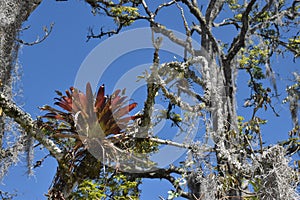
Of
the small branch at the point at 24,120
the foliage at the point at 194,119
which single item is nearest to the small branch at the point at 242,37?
the foliage at the point at 194,119

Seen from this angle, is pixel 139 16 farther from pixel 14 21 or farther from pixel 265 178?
pixel 265 178

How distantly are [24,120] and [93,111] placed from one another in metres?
0.59

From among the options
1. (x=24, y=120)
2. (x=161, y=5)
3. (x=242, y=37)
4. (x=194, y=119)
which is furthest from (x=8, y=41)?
(x=161, y=5)

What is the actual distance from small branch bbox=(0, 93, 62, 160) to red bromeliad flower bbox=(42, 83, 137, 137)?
0.32 metres

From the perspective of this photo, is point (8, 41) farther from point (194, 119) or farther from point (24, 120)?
point (194, 119)

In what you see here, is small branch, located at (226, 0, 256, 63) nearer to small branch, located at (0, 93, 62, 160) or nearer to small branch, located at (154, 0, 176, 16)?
small branch, located at (154, 0, 176, 16)

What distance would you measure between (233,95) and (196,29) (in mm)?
1049

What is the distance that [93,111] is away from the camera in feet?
10.7

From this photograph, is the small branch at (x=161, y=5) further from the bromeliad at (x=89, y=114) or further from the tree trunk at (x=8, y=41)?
the tree trunk at (x=8, y=41)

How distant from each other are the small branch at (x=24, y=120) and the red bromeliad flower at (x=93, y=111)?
1.04ft

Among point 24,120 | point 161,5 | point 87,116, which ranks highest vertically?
point 161,5

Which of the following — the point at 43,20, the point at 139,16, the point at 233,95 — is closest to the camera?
the point at 43,20

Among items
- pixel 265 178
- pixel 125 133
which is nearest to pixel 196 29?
pixel 125 133

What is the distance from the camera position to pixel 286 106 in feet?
15.8
